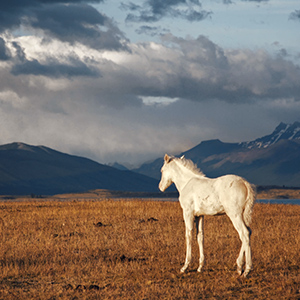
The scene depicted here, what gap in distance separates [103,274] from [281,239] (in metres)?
8.78

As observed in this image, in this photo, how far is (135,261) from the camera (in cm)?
1566

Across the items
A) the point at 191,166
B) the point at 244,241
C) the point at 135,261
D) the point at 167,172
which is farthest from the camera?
the point at 135,261

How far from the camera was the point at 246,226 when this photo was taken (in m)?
13.4

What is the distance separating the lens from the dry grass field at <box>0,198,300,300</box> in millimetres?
11728

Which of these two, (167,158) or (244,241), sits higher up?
(167,158)

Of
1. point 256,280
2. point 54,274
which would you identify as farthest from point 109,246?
point 256,280

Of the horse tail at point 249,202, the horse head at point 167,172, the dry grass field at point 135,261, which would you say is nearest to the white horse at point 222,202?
the horse tail at point 249,202

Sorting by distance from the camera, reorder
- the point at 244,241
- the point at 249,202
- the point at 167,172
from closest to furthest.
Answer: the point at 244,241 → the point at 249,202 → the point at 167,172

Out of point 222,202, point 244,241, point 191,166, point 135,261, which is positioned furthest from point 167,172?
point 244,241

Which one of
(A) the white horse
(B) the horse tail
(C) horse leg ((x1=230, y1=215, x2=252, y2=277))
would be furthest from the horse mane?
(C) horse leg ((x1=230, y1=215, x2=252, y2=277))

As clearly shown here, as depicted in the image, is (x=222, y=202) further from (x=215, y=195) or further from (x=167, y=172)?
(x=167, y=172)

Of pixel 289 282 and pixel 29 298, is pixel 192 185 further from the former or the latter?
pixel 29 298

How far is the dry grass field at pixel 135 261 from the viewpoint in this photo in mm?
11728

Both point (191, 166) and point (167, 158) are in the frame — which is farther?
point (167, 158)
